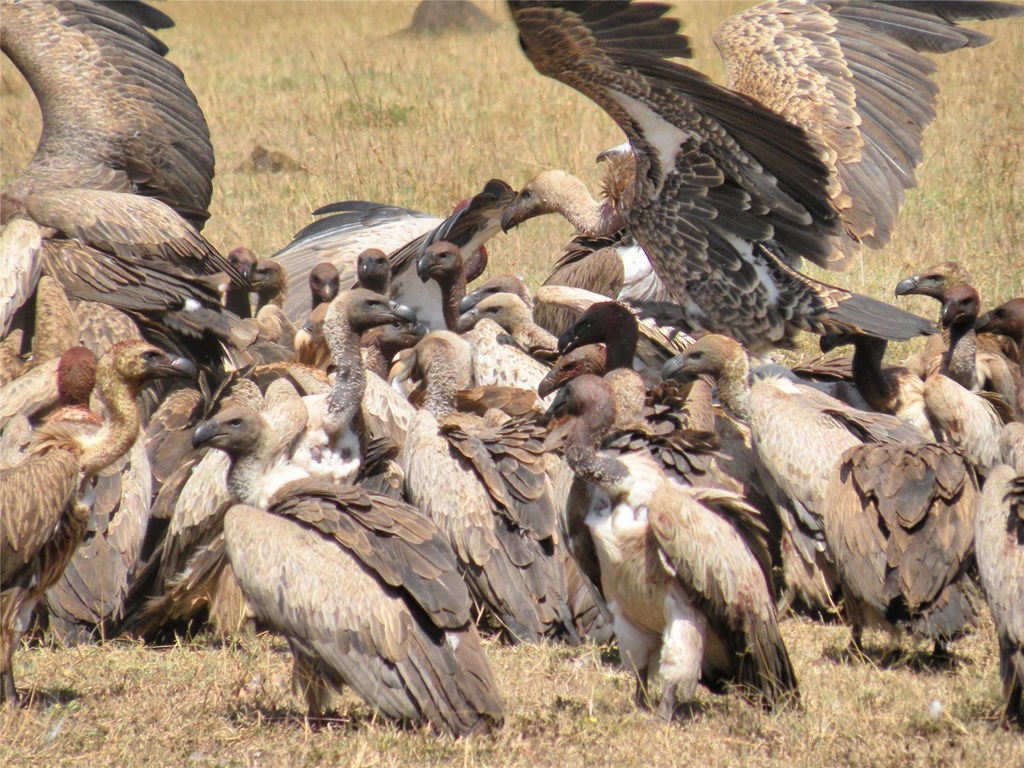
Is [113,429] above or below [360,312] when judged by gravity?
above

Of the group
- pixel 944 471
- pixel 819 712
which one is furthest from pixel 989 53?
pixel 819 712

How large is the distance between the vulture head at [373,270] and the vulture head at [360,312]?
1520mm

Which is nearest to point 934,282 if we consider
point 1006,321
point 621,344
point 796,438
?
point 1006,321

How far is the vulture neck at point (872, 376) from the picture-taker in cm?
643

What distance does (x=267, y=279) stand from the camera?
8586 millimetres

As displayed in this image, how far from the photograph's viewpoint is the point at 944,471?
16.5ft

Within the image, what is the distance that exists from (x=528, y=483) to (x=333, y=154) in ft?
26.8

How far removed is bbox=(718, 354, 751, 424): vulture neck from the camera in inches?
232

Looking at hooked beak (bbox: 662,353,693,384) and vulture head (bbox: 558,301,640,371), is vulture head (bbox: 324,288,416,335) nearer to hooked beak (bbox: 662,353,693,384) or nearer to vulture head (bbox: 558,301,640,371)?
vulture head (bbox: 558,301,640,371)

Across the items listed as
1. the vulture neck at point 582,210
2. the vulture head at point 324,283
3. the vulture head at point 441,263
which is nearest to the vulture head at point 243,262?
the vulture head at point 324,283

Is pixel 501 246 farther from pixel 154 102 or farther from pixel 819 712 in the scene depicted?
pixel 819 712

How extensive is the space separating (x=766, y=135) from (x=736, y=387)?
1.21m

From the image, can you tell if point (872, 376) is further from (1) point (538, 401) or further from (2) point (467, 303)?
(2) point (467, 303)

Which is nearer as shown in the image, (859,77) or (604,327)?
(604,327)
